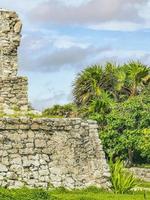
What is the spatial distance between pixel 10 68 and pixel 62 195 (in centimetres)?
597

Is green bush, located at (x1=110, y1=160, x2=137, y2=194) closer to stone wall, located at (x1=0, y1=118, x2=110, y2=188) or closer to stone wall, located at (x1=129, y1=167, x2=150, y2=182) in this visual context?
stone wall, located at (x1=0, y1=118, x2=110, y2=188)

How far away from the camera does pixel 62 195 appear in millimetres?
17375

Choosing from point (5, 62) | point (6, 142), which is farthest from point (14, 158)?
point (5, 62)

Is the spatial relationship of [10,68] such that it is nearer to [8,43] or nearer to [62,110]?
[8,43]

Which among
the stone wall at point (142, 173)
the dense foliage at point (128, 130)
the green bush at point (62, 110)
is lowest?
the stone wall at point (142, 173)

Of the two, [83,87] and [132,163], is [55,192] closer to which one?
[132,163]

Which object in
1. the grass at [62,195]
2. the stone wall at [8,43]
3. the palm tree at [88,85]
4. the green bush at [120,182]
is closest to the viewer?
the grass at [62,195]

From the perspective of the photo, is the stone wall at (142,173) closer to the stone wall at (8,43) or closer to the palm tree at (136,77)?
the palm tree at (136,77)

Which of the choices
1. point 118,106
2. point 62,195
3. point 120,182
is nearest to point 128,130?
point 118,106

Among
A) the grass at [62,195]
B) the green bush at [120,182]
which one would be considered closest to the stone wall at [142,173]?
the green bush at [120,182]

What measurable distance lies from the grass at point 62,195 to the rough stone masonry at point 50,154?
0.52m

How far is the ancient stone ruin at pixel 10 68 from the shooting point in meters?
21.2

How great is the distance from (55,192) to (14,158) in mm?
1402

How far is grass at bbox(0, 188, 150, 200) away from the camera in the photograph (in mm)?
14259
